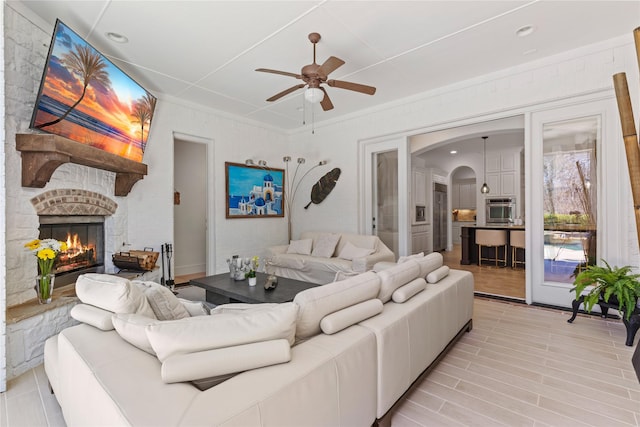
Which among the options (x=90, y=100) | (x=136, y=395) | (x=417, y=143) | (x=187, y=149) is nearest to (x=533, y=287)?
(x=417, y=143)

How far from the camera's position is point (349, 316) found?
1.59 metres

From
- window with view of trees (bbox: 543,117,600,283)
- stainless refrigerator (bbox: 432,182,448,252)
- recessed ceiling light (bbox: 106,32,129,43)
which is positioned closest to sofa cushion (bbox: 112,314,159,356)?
recessed ceiling light (bbox: 106,32,129,43)

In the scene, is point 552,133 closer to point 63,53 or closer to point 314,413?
point 314,413

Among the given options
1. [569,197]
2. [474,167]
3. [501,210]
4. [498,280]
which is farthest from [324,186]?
[501,210]

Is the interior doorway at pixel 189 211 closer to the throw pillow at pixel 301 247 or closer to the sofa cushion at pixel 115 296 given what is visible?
the throw pillow at pixel 301 247

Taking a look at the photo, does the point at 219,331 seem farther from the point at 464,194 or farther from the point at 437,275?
the point at 464,194

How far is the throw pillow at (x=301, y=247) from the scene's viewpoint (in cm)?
522

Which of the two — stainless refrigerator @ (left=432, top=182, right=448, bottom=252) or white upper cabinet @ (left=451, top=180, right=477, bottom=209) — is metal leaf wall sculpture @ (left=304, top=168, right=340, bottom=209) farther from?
white upper cabinet @ (left=451, top=180, right=477, bottom=209)

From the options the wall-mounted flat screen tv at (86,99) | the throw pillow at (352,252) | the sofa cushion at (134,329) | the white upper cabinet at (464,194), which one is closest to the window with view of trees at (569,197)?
the throw pillow at (352,252)

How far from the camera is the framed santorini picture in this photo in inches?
214

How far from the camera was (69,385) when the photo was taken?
55.7 inches

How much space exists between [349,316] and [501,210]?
8045 millimetres

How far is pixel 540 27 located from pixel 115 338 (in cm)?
421

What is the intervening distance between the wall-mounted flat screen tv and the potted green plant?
5.09m
